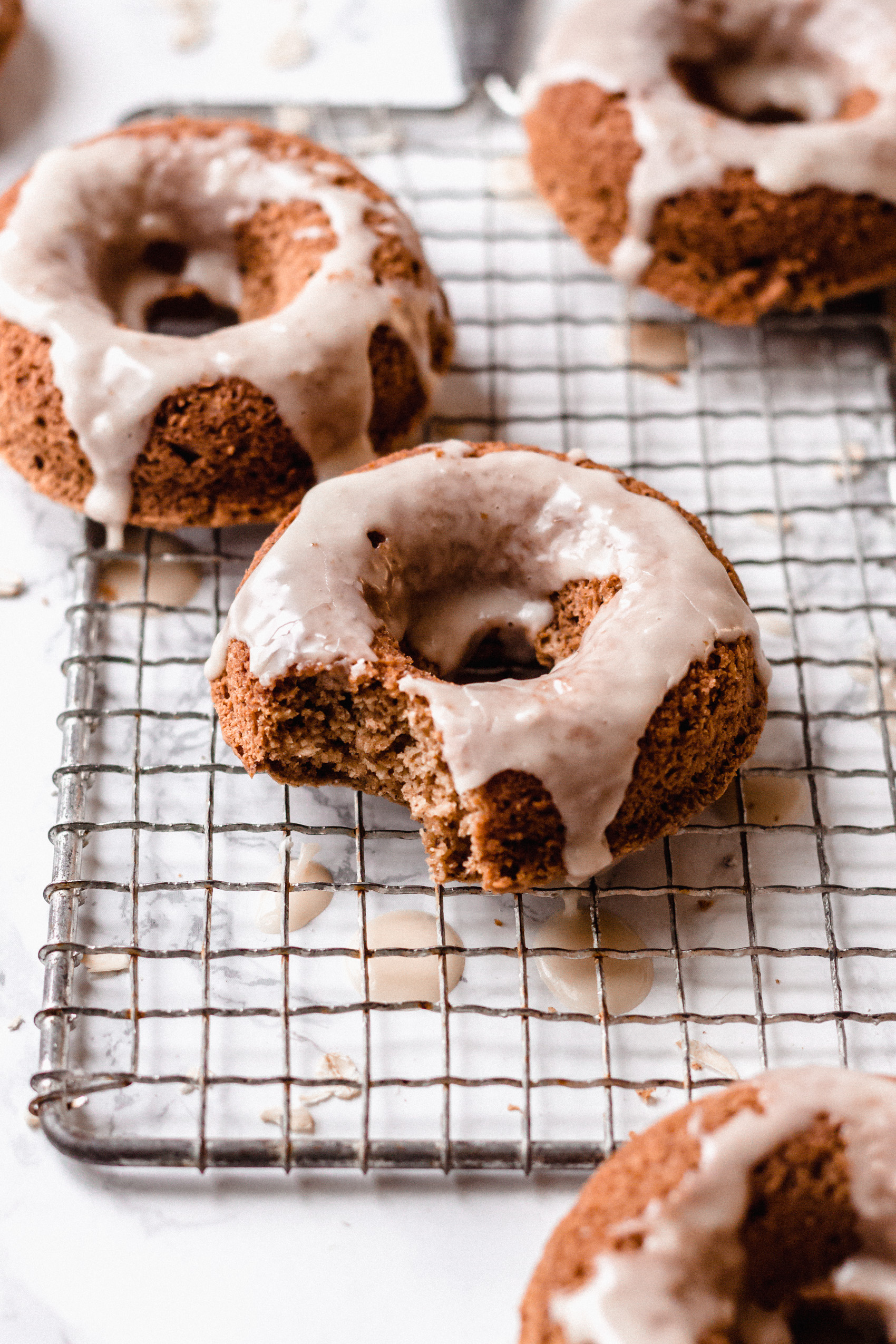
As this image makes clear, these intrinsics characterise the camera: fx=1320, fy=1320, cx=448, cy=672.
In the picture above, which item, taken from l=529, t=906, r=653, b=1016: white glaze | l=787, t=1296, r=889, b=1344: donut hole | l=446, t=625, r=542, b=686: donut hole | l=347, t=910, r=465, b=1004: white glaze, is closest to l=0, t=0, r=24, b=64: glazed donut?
l=446, t=625, r=542, b=686: donut hole

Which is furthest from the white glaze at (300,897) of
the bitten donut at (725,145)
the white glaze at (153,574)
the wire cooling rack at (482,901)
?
the bitten donut at (725,145)

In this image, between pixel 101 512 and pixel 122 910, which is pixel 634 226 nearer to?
pixel 101 512

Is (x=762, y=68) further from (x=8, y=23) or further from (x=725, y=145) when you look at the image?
(x=8, y=23)

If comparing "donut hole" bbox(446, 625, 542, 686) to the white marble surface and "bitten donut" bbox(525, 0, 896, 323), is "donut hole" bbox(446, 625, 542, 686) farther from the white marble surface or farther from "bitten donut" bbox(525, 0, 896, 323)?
"bitten donut" bbox(525, 0, 896, 323)

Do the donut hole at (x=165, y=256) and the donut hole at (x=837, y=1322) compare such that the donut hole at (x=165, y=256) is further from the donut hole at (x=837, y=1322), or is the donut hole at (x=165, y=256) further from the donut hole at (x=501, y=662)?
the donut hole at (x=837, y=1322)

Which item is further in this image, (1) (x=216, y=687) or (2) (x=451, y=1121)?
(1) (x=216, y=687)

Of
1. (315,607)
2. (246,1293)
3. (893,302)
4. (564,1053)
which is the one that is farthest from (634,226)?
(246,1293)
